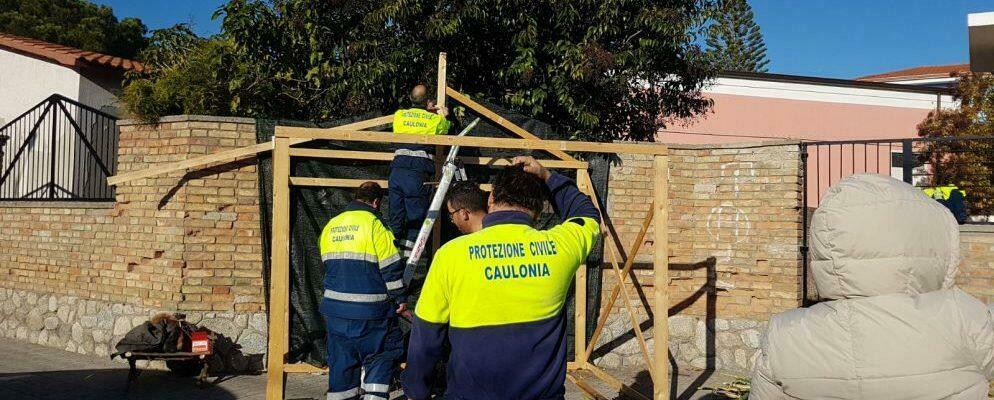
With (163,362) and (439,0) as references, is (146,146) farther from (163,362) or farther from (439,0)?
(439,0)

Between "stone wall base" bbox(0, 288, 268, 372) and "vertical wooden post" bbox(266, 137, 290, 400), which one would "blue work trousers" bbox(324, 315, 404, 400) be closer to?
"vertical wooden post" bbox(266, 137, 290, 400)

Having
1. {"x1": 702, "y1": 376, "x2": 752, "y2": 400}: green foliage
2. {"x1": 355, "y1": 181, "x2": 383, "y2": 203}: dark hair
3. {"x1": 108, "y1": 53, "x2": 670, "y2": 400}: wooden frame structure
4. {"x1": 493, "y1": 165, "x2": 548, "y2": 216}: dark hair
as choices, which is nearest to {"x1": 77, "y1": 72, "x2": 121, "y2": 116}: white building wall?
{"x1": 108, "y1": 53, "x2": 670, "y2": 400}: wooden frame structure

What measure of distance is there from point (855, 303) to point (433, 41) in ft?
25.0

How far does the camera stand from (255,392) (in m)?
7.63

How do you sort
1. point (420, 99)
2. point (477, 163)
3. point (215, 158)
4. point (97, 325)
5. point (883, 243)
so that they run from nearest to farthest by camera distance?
point (883, 243) < point (420, 99) < point (477, 163) < point (215, 158) < point (97, 325)

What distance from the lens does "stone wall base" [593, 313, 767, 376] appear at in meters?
8.80

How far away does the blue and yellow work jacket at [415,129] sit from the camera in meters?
7.26

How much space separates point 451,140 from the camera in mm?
6480

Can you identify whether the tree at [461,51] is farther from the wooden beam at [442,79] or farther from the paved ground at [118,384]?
the paved ground at [118,384]

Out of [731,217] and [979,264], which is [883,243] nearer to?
[731,217]

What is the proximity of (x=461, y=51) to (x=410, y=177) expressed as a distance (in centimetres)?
296

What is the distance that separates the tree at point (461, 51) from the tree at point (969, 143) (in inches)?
376

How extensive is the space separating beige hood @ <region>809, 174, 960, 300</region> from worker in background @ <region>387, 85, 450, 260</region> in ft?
16.4

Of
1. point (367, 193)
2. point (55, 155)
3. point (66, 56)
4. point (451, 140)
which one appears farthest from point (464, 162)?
point (66, 56)
